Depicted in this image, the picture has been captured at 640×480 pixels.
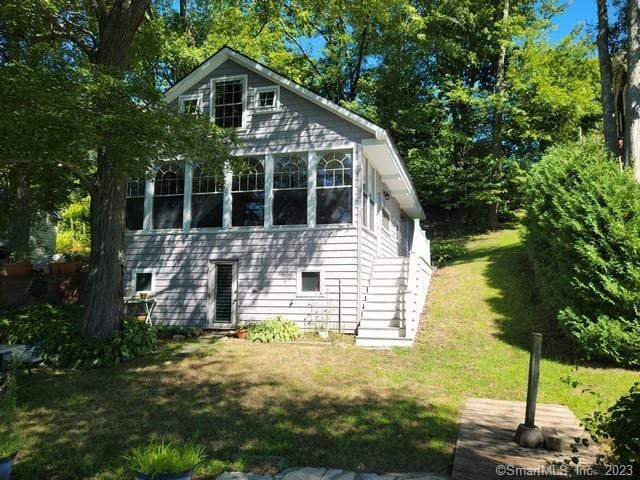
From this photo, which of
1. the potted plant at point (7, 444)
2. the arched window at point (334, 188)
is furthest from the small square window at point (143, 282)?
the potted plant at point (7, 444)

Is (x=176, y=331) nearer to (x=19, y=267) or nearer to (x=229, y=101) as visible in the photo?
(x=19, y=267)

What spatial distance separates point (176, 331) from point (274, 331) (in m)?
2.49

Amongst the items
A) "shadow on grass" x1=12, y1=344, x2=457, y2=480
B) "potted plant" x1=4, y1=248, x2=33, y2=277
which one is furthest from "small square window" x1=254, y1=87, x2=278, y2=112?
"potted plant" x1=4, y1=248, x2=33, y2=277

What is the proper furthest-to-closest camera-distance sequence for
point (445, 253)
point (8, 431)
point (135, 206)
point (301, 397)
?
1. point (445, 253)
2. point (135, 206)
3. point (301, 397)
4. point (8, 431)

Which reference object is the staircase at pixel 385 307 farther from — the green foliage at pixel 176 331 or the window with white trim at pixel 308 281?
the green foliage at pixel 176 331

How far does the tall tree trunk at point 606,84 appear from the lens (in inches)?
485

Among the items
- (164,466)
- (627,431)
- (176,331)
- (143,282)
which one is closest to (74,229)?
(143,282)

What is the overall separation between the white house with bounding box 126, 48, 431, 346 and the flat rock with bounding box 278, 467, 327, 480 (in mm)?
6429

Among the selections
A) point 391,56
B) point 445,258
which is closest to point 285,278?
point 445,258

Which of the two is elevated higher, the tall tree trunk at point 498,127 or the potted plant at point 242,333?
the tall tree trunk at point 498,127

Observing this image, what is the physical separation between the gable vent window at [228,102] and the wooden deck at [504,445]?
9.03 meters

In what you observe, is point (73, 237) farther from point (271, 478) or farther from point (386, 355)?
point (271, 478)

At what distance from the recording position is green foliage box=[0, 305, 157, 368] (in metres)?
7.88

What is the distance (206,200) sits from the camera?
1224 cm
